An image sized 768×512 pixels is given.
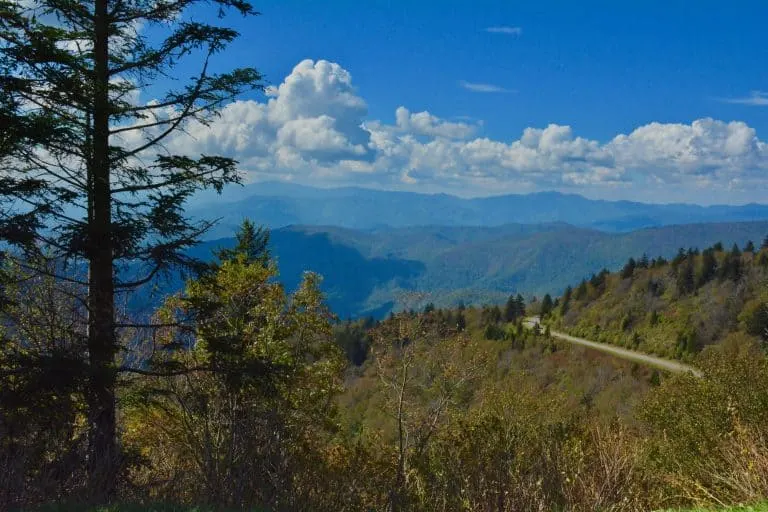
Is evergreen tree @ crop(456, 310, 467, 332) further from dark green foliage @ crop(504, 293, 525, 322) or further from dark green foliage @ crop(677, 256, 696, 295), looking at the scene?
dark green foliage @ crop(677, 256, 696, 295)

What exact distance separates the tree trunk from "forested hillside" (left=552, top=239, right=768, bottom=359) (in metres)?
56.5

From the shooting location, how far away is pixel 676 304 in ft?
250

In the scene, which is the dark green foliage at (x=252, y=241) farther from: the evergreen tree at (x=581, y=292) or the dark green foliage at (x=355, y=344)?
the evergreen tree at (x=581, y=292)

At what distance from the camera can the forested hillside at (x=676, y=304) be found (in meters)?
59.8

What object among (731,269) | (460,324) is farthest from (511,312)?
(460,324)

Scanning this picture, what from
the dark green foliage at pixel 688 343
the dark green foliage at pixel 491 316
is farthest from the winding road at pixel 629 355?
the dark green foliage at pixel 491 316

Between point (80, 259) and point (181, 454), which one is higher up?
point (80, 259)

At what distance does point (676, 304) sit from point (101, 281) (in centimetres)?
7921

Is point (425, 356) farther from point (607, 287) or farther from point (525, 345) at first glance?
point (607, 287)

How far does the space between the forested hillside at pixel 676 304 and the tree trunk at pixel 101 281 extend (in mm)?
56476

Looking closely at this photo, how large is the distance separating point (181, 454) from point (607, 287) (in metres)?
96.8

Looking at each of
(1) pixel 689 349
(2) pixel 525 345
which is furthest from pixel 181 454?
(2) pixel 525 345

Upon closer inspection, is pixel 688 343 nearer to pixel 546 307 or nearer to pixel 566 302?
pixel 566 302

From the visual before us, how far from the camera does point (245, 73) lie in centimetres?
1091
